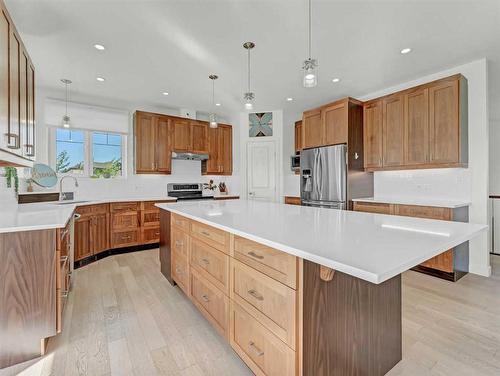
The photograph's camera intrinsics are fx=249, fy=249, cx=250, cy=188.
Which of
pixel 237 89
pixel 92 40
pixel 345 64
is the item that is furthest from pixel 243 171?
pixel 92 40

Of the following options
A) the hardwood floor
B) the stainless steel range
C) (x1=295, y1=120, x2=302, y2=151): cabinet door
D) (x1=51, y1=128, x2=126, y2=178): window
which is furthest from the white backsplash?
(x1=51, y1=128, x2=126, y2=178): window

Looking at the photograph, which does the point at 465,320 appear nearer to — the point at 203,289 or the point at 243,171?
the point at 203,289

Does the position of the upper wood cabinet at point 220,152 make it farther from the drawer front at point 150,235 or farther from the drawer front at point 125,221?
the drawer front at point 125,221

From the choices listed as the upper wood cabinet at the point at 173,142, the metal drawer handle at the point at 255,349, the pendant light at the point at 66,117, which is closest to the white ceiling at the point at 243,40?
the pendant light at the point at 66,117

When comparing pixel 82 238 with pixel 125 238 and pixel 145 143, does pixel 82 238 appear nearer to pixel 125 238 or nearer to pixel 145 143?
pixel 125 238

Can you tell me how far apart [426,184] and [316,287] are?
11.2 ft

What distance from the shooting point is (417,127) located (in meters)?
3.33

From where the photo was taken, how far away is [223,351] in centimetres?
167

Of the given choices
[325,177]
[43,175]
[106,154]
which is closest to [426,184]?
[325,177]

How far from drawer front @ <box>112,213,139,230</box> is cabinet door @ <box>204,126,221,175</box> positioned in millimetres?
1773

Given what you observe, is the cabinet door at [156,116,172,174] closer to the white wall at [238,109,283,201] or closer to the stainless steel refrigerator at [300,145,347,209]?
the white wall at [238,109,283,201]

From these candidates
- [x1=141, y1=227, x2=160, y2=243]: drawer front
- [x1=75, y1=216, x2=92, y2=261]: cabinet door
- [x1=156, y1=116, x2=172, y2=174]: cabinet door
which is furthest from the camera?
[x1=156, y1=116, x2=172, y2=174]: cabinet door

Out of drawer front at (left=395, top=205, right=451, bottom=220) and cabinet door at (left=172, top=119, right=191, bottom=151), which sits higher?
cabinet door at (left=172, top=119, right=191, bottom=151)

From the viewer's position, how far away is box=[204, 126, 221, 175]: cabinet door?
17.2 feet
